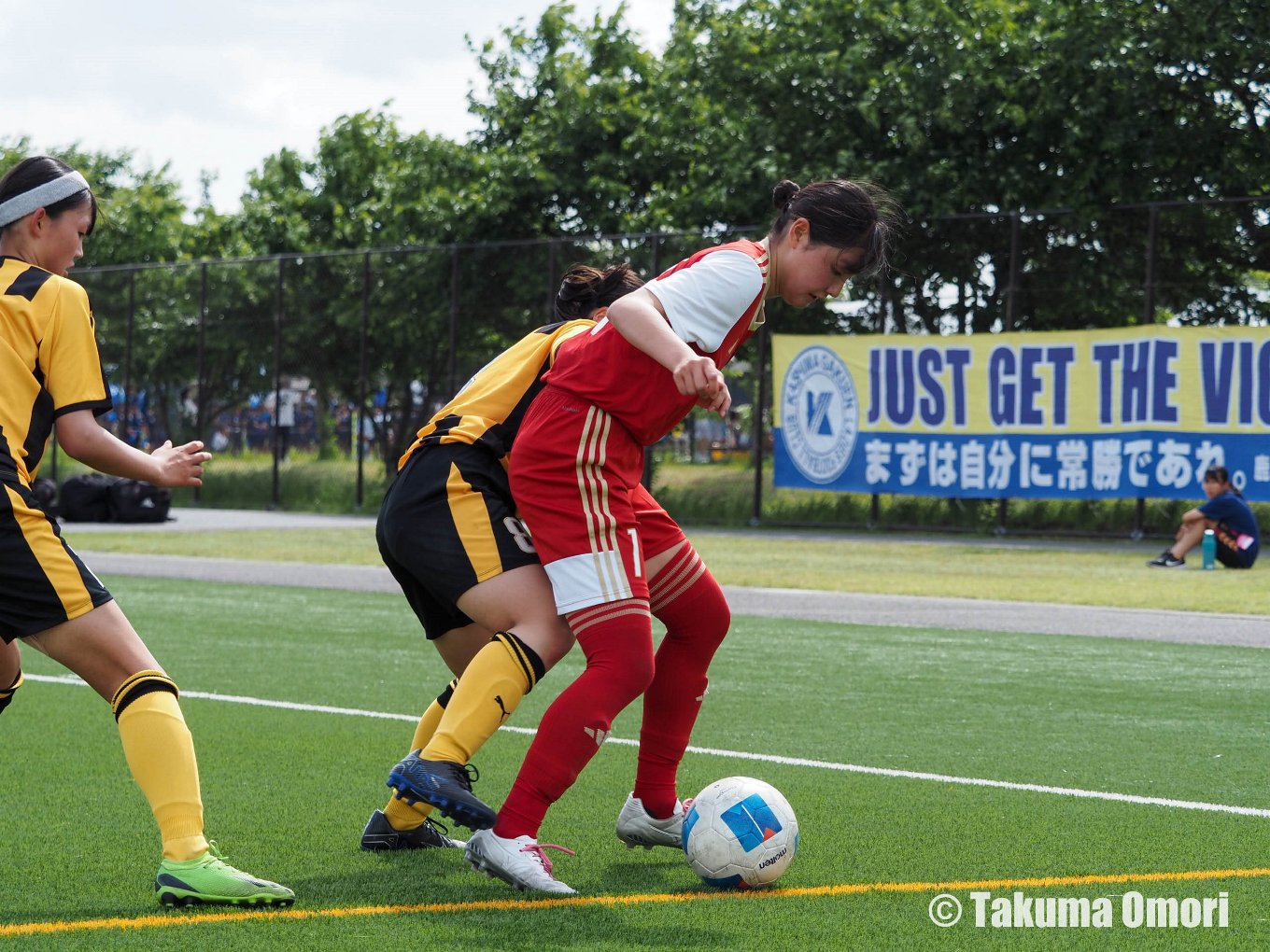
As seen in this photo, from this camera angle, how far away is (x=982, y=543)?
68.0 feet

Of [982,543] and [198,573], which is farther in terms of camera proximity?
[982,543]

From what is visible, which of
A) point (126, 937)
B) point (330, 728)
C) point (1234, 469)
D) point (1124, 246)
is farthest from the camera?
point (1124, 246)

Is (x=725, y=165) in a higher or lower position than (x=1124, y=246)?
higher

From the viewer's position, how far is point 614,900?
4.00 metres

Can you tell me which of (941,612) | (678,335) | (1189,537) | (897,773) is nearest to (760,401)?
(1189,537)

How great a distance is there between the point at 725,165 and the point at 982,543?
7.71 meters

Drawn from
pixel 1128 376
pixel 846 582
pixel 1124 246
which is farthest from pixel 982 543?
pixel 846 582

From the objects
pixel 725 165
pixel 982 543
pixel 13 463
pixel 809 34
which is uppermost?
pixel 809 34

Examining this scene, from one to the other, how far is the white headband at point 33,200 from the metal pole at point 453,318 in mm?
22544

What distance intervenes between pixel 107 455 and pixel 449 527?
887 mm

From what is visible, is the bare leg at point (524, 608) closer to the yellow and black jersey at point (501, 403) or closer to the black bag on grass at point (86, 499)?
the yellow and black jersey at point (501, 403)

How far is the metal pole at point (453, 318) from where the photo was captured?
26547mm

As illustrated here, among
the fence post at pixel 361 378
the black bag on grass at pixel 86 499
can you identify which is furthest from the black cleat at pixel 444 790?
the fence post at pixel 361 378

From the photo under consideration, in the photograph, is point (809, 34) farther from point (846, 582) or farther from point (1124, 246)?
point (846, 582)
